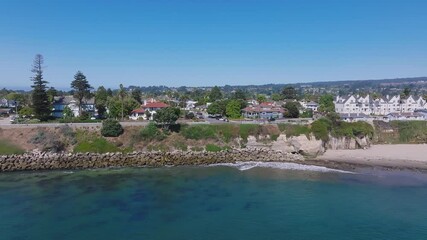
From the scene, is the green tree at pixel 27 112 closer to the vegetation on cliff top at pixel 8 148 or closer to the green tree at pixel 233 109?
the vegetation on cliff top at pixel 8 148

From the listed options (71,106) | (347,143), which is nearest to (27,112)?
(71,106)

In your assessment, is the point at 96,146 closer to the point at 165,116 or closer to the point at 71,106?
the point at 165,116

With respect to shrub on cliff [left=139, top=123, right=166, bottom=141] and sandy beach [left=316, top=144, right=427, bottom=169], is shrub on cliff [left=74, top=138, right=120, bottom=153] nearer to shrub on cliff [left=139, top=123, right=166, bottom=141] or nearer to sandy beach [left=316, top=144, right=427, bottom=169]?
shrub on cliff [left=139, top=123, right=166, bottom=141]

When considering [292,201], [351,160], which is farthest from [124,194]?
[351,160]

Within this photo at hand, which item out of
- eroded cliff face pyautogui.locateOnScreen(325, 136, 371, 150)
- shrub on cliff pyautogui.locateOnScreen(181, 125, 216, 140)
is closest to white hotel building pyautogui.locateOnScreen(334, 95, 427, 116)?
eroded cliff face pyautogui.locateOnScreen(325, 136, 371, 150)

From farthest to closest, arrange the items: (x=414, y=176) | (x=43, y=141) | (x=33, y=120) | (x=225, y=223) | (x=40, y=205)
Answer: (x=33, y=120) < (x=43, y=141) < (x=414, y=176) < (x=40, y=205) < (x=225, y=223)

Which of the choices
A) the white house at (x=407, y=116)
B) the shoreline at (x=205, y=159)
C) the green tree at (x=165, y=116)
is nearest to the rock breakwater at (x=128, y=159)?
the shoreline at (x=205, y=159)

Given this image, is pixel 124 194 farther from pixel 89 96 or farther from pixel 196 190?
pixel 89 96
